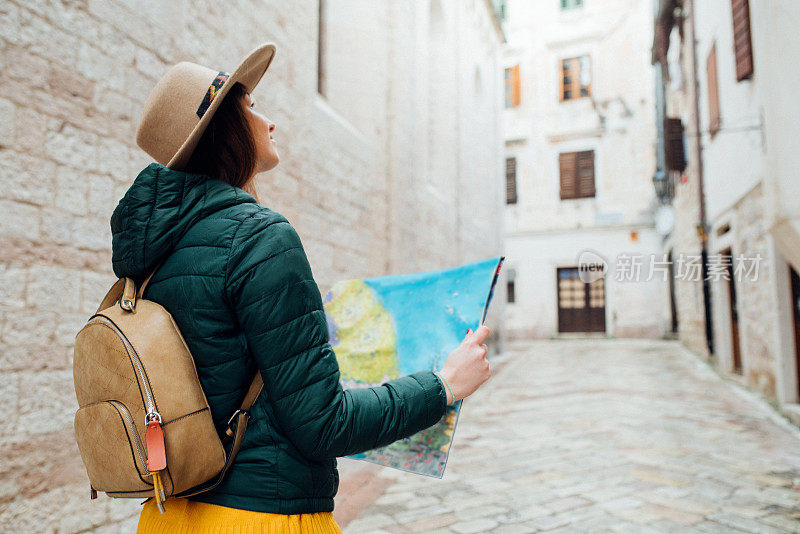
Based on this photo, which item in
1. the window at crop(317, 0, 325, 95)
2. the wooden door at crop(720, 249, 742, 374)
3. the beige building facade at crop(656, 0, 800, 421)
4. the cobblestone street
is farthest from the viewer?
the wooden door at crop(720, 249, 742, 374)

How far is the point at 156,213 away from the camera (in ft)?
3.35

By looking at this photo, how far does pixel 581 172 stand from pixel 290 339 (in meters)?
21.2

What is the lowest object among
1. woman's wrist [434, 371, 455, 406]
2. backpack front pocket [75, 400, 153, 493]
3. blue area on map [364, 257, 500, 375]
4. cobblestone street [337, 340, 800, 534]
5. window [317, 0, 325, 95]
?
cobblestone street [337, 340, 800, 534]

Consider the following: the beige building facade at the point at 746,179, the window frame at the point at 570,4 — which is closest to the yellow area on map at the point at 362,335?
the beige building facade at the point at 746,179

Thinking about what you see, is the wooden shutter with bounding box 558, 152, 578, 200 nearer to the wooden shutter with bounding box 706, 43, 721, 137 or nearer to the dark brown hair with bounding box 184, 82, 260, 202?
the wooden shutter with bounding box 706, 43, 721, 137

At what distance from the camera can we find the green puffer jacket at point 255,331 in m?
0.96

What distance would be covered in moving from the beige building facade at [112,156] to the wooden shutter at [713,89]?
4.88 m

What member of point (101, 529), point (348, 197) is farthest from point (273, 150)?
point (348, 197)

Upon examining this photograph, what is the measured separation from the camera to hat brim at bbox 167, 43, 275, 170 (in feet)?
3.40

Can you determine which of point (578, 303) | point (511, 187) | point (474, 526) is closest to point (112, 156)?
point (474, 526)

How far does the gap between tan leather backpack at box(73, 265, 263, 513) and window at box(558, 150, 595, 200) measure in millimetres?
20922

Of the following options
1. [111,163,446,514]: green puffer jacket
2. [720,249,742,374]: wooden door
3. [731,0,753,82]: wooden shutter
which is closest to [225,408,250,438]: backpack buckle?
[111,163,446,514]: green puffer jacket

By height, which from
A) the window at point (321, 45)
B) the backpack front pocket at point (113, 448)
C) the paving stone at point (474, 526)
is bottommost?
the paving stone at point (474, 526)

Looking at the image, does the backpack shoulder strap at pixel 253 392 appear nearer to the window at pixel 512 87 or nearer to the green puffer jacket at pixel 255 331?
the green puffer jacket at pixel 255 331
